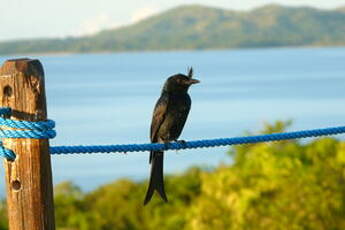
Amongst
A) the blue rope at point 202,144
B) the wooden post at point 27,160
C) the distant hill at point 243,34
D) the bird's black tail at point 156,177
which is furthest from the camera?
the distant hill at point 243,34

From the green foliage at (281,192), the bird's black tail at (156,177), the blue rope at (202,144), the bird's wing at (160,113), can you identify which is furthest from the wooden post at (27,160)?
the green foliage at (281,192)

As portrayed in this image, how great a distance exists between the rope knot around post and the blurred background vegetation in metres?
8.46

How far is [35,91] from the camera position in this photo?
305cm

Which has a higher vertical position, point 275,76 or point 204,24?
point 204,24

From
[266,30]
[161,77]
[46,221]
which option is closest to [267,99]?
[161,77]

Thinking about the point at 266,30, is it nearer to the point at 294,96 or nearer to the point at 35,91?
the point at 294,96

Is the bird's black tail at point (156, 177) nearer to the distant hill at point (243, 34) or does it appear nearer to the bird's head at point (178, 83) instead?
the bird's head at point (178, 83)

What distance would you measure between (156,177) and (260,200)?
7.54 meters

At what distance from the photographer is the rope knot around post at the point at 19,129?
9.96ft

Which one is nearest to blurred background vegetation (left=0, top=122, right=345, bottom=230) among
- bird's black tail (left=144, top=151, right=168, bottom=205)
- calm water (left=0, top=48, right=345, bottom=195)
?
bird's black tail (left=144, top=151, right=168, bottom=205)

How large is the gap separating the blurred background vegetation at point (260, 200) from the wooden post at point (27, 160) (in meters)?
8.44

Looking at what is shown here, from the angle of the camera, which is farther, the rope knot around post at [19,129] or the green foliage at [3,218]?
the green foliage at [3,218]

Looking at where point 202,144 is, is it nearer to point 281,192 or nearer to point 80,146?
point 80,146

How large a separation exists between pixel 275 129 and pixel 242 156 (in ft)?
2.68
